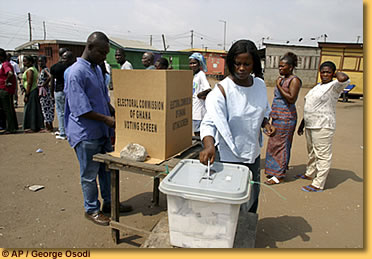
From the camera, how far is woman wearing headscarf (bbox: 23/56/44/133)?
6.22m

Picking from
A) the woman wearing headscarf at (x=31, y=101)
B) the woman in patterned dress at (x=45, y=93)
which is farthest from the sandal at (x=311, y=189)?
the woman wearing headscarf at (x=31, y=101)

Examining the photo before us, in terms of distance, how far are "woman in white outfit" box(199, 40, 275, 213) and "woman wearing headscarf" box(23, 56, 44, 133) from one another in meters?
5.87

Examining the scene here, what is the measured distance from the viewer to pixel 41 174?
13.8 ft

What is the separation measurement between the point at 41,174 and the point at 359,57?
53.5 ft

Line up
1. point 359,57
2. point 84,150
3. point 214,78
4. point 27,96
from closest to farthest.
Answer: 1. point 84,150
2. point 27,96
3. point 359,57
4. point 214,78

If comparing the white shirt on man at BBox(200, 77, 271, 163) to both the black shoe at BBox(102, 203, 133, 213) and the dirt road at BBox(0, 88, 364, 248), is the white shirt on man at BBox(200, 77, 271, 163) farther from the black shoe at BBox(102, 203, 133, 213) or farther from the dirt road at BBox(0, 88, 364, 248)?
the black shoe at BBox(102, 203, 133, 213)

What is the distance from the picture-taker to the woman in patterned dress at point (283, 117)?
3764mm

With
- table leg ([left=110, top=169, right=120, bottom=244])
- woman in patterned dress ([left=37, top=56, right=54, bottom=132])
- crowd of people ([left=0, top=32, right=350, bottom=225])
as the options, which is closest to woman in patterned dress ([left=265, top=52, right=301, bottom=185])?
crowd of people ([left=0, top=32, right=350, bottom=225])

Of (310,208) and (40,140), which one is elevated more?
(40,140)

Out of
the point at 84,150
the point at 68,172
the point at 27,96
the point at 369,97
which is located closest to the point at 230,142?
the point at 84,150

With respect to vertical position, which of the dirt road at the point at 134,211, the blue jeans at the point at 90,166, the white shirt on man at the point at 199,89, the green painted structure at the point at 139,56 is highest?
the green painted structure at the point at 139,56

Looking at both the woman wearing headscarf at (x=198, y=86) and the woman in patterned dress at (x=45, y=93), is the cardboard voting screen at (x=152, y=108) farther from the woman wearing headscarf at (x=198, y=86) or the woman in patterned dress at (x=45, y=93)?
the woman in patterned dress at (x=45, y=93)

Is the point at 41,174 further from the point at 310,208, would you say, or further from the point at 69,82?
the point at 310,208

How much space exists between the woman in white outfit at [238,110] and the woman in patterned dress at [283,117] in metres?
1.95
